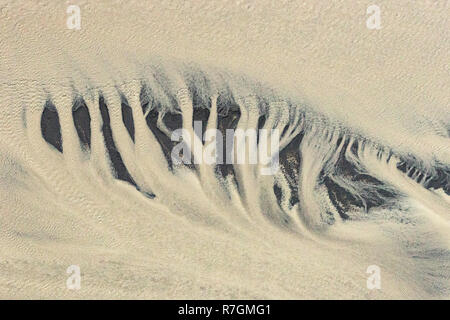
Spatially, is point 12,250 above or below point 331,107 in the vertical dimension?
below

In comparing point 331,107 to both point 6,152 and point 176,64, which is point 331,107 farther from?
point 6,152

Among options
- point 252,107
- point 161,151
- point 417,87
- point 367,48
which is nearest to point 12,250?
point 161,151

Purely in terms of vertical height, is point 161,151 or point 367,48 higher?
point 367,48

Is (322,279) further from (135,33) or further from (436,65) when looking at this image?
(135,33)

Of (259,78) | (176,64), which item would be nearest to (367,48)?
(259,78)

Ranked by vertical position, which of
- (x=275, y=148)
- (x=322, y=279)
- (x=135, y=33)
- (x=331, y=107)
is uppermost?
(x=135, y=33)

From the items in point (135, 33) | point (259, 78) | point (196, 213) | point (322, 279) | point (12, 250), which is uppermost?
point (135, 33)
